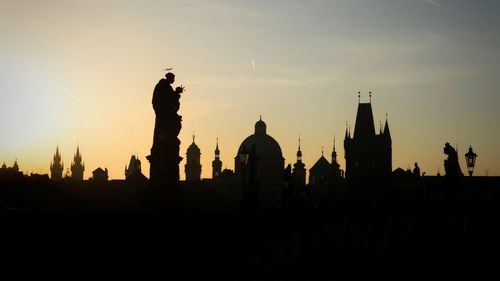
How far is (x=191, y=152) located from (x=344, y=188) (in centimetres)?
5062

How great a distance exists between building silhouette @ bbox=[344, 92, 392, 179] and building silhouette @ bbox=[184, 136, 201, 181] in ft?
179

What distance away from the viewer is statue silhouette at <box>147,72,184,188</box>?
25844 millimetres

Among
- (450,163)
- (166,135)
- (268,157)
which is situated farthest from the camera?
(268,157)

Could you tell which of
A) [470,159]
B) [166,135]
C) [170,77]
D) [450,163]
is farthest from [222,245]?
[450,163]

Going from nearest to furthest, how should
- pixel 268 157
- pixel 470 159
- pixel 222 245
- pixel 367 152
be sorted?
pixel 222 245 < pixel 470 159 < pixel 367 152 < pixel 268 157

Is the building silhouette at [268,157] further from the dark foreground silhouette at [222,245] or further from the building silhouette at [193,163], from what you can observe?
the dark foreground silhouette at [222,245]

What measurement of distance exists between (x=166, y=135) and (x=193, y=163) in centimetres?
15375

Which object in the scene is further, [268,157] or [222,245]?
[268,157]

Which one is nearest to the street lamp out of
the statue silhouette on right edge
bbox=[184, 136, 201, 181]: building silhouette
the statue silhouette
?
the statue silhouette on right edge

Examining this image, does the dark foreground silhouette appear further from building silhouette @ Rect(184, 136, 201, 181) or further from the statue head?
building silhouette @ Rect(184, 136, 201, 181)

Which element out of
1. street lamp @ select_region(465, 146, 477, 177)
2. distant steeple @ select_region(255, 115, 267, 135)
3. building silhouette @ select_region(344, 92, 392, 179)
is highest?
distant steeple @ select_region(255, 115, 267, 135)

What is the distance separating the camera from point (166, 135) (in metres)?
26.3

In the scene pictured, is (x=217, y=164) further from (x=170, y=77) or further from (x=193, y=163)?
(x=170, y=77)

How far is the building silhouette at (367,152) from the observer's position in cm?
13012
